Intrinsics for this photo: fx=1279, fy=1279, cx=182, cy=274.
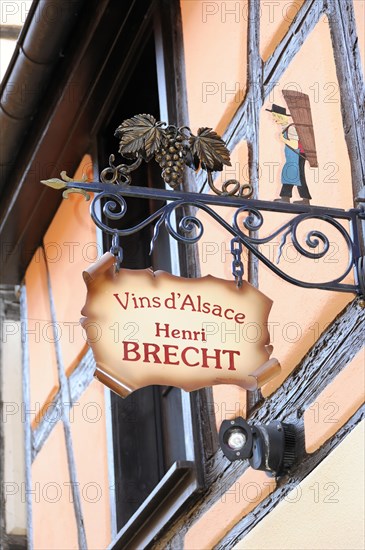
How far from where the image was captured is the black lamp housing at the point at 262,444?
346 cm

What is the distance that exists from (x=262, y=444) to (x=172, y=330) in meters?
0.72

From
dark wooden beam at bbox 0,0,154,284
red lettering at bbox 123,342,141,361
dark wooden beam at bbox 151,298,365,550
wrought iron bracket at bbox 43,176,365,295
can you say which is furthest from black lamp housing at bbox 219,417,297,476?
dark wooden beam at bbox 0,0,154,284

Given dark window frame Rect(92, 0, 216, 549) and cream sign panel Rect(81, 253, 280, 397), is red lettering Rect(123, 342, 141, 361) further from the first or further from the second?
dark window frame Rect(92, 0, 216, 549)

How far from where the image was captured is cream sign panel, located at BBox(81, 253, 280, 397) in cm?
288

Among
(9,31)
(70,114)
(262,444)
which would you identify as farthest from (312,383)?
(9,31)

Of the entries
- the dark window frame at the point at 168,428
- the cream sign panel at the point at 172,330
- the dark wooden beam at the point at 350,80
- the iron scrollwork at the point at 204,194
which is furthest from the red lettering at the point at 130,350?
the dark window frame at the point at 168,428

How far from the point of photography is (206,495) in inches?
160

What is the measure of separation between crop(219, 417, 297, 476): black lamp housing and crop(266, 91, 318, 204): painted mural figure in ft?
2.09

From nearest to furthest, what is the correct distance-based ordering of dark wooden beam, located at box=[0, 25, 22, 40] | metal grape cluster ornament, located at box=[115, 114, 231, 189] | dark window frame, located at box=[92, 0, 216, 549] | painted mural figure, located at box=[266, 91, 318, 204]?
metal grape cluster ornament, located at box=[115, 114, 231, 189]
painted mural figure, located at box=[266, 91, 318, 204]
dark window frame, located at box=[92, 0, 216, 549]
dark wooden beam, located at box=[0, 25, 22, 40]

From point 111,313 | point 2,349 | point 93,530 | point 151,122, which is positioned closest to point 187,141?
point 151,122

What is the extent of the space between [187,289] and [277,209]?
0.99 feet

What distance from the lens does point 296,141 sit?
3504 millimetres

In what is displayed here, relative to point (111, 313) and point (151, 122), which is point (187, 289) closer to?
point (111, 313)

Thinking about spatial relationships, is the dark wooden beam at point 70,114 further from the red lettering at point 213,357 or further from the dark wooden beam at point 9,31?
the red lettering at point 213,357
